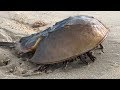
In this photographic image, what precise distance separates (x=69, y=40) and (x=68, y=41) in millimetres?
18

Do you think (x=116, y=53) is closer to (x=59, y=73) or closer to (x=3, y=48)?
(x=59, y=73)

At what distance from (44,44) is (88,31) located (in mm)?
605

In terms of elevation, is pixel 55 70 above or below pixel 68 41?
below

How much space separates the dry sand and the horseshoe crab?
17 cm

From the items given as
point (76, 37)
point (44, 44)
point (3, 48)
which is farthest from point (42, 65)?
point (3, 48)

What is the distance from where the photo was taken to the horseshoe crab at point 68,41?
13.2ft

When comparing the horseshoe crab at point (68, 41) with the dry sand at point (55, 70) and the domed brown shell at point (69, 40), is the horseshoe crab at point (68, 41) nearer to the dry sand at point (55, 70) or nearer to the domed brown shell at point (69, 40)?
the domed brown shell at point (69, 40)

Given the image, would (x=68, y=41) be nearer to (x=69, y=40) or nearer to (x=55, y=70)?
(x=69, y=40)

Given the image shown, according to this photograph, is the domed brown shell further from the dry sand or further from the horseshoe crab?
the dry sand

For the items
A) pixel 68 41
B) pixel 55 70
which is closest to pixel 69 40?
pixel 68 41

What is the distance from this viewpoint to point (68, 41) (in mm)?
4129

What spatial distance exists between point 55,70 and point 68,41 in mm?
424

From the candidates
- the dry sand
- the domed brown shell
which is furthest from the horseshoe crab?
the dry sand

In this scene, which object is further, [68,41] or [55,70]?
[55,70]
